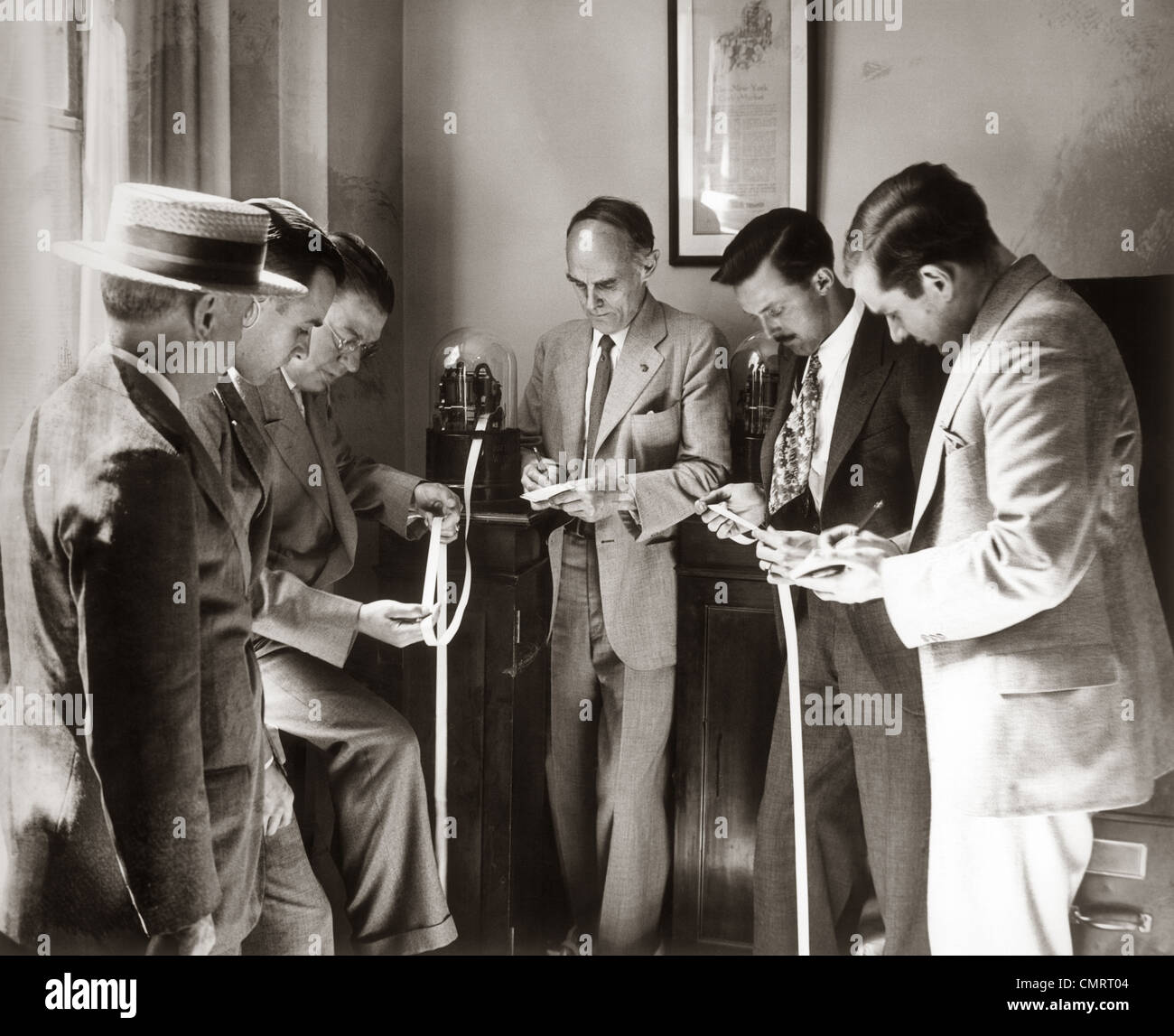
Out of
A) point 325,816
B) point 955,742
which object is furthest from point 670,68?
point 325,816

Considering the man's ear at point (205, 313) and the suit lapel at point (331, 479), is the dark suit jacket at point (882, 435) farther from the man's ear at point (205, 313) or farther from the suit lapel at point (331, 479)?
the man's ear at point (205, 313)

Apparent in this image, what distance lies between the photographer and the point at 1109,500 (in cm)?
239

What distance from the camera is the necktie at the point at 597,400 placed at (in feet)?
8.37

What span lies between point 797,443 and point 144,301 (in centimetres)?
134

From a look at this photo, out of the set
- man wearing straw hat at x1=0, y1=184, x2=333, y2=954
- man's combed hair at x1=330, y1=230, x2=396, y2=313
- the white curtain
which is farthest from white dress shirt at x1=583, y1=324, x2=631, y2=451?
the white curtain

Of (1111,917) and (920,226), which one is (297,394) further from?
(1111,917)

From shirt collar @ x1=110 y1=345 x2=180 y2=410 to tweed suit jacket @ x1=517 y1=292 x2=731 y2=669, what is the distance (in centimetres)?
82

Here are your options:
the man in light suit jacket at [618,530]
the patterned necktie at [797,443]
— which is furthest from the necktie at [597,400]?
the patterned necktie at [797,443]

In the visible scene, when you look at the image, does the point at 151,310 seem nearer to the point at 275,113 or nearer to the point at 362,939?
the point at 275,113

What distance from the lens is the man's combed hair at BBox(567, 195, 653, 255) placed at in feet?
8.27

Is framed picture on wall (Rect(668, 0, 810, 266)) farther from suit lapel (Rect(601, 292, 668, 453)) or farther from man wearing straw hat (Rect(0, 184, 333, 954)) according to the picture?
man wearing straw hat (Rect(0, 184, 333, 954))

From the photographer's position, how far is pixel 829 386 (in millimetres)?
2434

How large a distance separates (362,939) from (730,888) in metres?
0.83

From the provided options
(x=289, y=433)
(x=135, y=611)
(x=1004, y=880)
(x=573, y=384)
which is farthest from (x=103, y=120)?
(x=1004, y=880)
